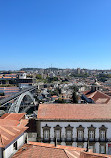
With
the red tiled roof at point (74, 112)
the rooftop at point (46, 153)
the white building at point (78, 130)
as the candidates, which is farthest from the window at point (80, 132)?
the rooftop at point (46, 153)

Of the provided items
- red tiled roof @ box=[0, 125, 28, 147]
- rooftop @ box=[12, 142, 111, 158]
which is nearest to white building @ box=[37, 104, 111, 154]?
red tiled roof @ box=[0, 125, 28, 147]

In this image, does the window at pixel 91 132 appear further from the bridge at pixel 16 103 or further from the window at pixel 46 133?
the bridge at pixel 16 103

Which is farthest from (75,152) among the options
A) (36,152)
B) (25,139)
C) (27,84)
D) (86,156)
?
(27,84)

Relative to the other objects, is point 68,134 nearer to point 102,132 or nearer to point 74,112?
point 74,112

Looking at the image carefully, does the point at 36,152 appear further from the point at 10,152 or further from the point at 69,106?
the point at 69,106

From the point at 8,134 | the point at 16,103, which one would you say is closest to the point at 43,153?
the point at 8,134

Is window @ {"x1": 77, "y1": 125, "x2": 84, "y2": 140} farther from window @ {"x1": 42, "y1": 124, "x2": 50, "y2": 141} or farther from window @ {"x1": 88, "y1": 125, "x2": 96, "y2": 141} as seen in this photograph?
window @ {"x1": 42, "y1": 124, "x2": 50, "y2": 141}

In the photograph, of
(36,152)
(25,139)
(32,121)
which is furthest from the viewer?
(32,121)

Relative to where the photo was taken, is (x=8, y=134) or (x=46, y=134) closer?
(x=8, y=134)
